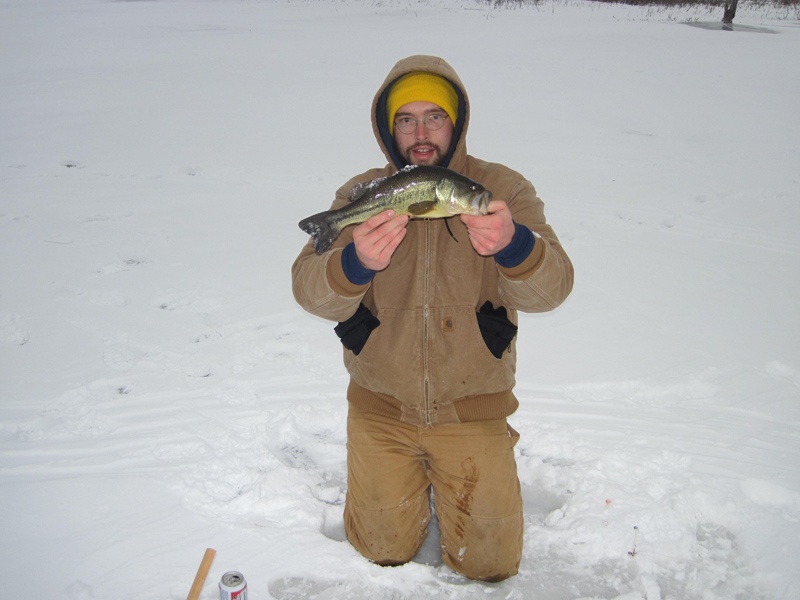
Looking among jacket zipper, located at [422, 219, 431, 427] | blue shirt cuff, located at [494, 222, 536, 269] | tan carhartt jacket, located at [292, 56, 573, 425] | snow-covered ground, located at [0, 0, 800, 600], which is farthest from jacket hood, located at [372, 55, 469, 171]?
snow-covered ground, located at [0, 0, 800, 600]

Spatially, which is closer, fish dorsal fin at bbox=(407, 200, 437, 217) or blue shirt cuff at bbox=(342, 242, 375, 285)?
fish dorsal fin at bbox=(407, 200, 437, 217)

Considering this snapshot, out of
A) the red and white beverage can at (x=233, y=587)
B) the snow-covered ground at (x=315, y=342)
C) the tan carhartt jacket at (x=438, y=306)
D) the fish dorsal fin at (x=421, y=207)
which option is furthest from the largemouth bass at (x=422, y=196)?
the snow-covered ground at (x=315, y=342)

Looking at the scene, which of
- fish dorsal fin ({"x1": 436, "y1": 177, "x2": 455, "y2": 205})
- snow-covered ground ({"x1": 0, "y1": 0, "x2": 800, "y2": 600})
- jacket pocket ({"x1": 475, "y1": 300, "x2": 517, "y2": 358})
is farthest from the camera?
snow-covered ground ({"x1": 0, "y1": 0, "x2": 800, "y2": 600})

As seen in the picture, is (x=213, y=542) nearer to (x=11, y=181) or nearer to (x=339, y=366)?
(x=339, y=366)

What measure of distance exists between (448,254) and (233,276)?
10.4 feet

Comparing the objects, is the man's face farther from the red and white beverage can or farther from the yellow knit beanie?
the red and white beverage can

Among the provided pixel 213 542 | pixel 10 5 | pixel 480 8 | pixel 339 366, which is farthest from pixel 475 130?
pixel 10 5

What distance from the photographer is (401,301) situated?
3010 mm

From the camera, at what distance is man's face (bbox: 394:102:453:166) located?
9.81ft

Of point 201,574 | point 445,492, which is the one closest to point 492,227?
point 445,492

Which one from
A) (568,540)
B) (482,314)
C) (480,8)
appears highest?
(480,8)

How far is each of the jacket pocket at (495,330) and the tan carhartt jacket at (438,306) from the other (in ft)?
0.11

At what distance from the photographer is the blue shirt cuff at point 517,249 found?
2596mm

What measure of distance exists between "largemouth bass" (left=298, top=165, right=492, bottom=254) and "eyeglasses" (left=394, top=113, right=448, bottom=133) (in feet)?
1.84
